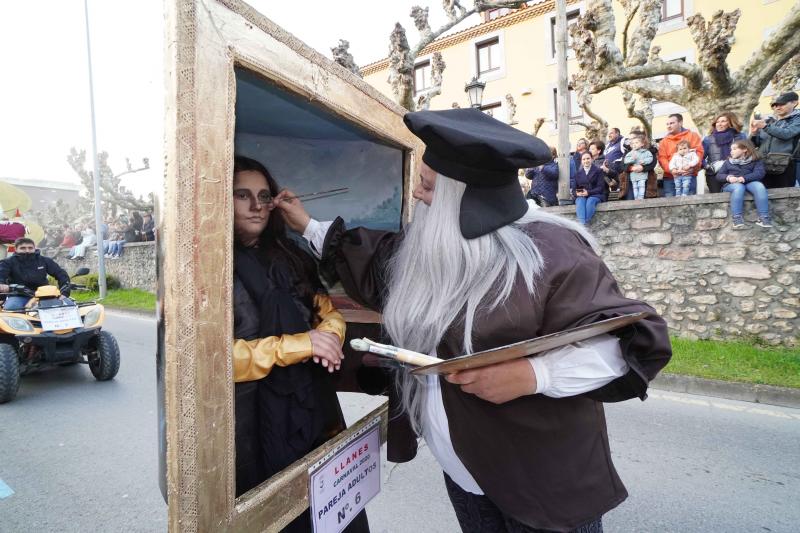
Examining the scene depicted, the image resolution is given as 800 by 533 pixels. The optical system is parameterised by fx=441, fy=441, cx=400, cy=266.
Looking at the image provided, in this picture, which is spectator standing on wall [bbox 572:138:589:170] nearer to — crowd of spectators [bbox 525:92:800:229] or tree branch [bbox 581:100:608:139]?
crowd of spectators [bbox 525:92:800:229]

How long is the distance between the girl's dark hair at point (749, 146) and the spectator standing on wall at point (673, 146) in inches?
25.4

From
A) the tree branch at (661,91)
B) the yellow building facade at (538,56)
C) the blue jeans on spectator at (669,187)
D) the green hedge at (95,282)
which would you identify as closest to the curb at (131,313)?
the green hedge at (95,282)

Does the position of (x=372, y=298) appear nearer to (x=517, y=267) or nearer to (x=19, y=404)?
(x=517, y=267)

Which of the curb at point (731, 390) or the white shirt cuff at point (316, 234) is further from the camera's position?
the curb at point (731, 390)

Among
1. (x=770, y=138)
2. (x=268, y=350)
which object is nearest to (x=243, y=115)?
(x=268, y=350)

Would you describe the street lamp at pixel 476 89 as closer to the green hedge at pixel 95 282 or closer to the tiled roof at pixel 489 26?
the tiled roof at pixel 489 26

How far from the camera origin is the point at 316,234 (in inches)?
54.4

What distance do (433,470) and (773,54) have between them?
7995 mm

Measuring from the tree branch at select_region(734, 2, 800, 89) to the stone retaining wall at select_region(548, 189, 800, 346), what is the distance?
2839 millimetres

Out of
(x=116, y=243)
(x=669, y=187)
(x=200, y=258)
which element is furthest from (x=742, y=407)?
(x=116, y=243)

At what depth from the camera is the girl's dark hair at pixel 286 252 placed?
1.47 meters

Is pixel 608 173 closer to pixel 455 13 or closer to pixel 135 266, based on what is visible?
pixel 455 13

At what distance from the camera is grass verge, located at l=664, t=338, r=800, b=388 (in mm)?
4422

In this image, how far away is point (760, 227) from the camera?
534cm
